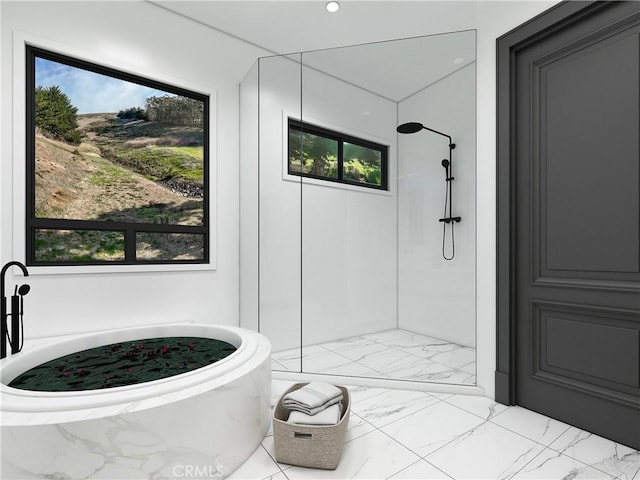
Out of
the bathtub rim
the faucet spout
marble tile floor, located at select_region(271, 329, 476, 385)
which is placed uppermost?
the faucet spout

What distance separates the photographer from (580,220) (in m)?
1.84

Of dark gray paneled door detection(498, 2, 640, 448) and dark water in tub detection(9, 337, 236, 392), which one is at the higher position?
dark gray paneled door detection(498, 2, 640, 448)

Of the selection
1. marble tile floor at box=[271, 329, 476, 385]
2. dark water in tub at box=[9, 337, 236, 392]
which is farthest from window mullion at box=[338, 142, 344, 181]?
dark water in tub at box=[9, 337, 236, 392]

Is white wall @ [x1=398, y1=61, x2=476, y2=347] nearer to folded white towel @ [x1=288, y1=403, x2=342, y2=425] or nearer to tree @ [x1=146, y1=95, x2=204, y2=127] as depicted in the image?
folded white towel @ [x1=288, y1=403, x2=342, y2=425]

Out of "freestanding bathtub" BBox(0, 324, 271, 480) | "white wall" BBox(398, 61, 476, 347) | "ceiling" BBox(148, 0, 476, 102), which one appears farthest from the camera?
"ceiling" BBox(148, 0, 476, 102)

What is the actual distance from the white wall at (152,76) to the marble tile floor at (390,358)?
33.3 inches

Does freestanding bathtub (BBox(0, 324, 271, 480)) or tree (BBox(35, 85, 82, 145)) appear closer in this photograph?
freestanding bathtub (BBox(0, 324, 271, 480))

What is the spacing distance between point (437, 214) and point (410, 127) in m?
0.70

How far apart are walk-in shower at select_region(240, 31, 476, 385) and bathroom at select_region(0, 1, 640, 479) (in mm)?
131

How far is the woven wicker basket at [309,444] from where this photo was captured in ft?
4.93

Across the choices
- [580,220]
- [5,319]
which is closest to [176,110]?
[5,319]

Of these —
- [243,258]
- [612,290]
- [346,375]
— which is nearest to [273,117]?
[243,258]

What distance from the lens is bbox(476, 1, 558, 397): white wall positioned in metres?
2.18

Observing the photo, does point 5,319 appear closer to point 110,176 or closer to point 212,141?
point 110,176
